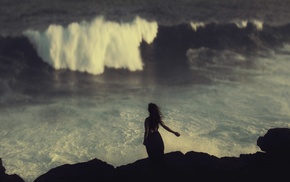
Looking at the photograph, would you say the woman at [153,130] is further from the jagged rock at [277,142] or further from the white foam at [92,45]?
the white foam at [92,45]

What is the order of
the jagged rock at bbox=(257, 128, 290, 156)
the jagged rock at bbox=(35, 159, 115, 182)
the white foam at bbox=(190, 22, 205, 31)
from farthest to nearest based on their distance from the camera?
1. the white foam at bbox=(190, 22, 205, 31)
2. the jagged rock at bbox=(257, 128, 290, 156)
3. the jagged rock at bbox=(35, 159, 115, 182)

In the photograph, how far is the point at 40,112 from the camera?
18828mm

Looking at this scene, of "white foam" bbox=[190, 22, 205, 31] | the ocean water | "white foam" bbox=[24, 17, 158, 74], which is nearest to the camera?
the ocean water

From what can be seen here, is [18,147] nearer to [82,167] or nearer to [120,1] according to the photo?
[82,167]

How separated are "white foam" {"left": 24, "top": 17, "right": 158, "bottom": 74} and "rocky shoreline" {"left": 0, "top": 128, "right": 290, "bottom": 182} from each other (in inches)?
682

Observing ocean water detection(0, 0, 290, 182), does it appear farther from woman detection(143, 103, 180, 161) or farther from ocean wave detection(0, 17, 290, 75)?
woman detection(143, 103, 180, 161)

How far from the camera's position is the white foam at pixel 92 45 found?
2781 cm

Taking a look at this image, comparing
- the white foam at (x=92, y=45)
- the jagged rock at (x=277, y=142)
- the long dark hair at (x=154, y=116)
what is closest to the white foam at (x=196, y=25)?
the white foam at (x=92, y=45)

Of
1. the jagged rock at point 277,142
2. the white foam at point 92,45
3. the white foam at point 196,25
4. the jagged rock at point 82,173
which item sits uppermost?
the jagged rock at point 277,142

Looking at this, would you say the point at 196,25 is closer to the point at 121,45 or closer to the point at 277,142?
the point at 121,45

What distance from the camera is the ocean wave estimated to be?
27.8 metres

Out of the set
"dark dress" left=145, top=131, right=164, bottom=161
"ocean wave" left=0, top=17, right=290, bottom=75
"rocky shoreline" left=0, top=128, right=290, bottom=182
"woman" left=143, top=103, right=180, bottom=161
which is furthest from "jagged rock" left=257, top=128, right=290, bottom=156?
"ocean wave" left=0, top=17, right=290, bottom=75

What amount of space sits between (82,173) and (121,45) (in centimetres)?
Answer: 2111

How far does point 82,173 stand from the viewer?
954 centimetres
